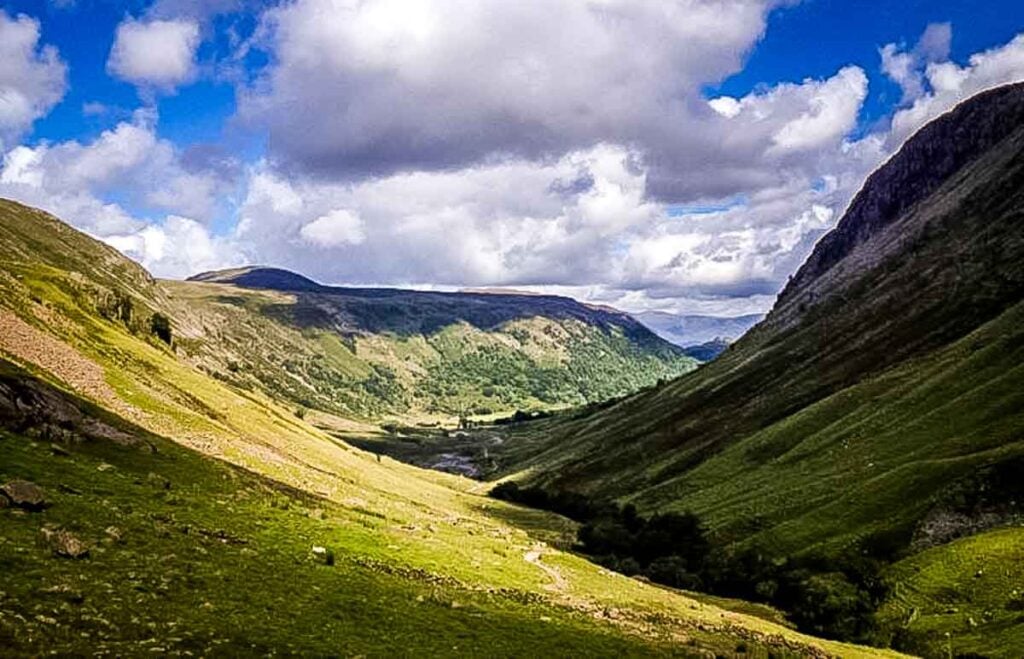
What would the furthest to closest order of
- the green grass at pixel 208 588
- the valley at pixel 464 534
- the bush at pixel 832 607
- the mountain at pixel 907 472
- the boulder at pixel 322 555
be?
1. the bush at pixel 832 607
2. the mountain at pixel 907 472
3. the boulder at pixel 322 555
4. the valley at pixel 464 534
5. the green grass at pixel 208 588

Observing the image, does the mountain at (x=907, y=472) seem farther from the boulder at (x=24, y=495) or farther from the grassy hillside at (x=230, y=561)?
the boulder at (x=24, y=495)

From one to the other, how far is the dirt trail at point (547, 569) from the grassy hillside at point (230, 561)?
362 mm

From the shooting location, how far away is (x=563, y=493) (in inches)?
7018

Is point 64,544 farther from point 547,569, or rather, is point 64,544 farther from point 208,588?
point 547,569

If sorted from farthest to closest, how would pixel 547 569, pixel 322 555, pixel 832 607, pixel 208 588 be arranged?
pixel 832 607 < pixel 547 569 < pixel 322 555 < pixel 208 588

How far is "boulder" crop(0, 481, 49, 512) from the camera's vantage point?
33031 millimetres

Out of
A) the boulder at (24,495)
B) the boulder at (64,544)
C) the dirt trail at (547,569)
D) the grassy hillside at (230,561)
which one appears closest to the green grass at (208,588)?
the grassy hillside at (230,561)

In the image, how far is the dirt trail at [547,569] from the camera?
187 ft

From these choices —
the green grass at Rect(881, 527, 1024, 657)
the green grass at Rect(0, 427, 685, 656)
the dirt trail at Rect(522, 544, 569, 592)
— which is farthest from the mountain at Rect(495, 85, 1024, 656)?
the green grass at Rect(0, 427, 685, 656)

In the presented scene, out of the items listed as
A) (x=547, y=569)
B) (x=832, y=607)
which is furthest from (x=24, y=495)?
(x=832, y=607)

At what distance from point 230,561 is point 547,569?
34.9 meters

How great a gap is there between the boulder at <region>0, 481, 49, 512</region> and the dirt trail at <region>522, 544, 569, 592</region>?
35344mm

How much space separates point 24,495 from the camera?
1319 inches

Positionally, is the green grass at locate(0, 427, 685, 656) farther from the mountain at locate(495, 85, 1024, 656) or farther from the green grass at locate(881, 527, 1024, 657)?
the mountain at locate(495, 85, 1024, 656)
